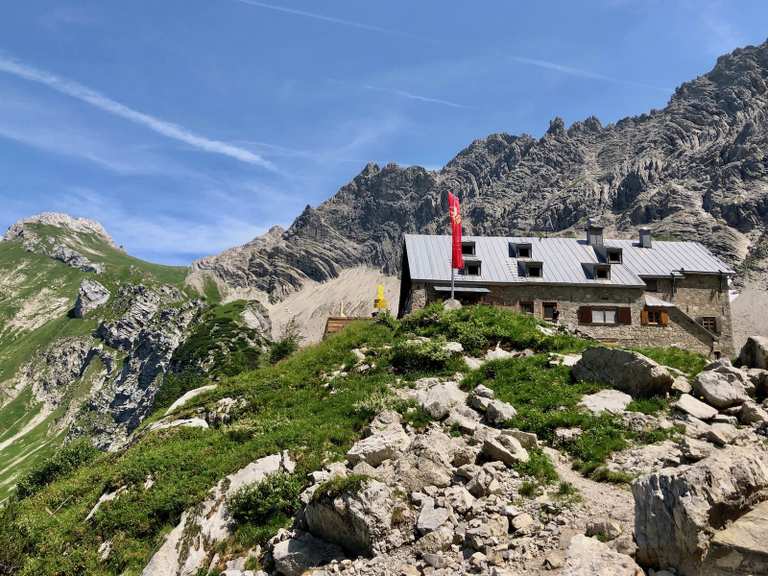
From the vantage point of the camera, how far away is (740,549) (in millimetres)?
7934

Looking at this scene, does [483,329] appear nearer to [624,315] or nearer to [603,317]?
[603,317]

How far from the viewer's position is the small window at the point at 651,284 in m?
46.2

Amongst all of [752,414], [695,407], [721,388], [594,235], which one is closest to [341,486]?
[695,407]

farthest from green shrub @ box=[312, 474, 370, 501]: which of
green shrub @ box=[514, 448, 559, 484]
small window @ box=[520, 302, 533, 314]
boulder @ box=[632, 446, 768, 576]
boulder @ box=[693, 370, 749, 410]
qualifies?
small window @ box=[520, 302, 533, 314]

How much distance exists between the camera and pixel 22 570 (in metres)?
15.6

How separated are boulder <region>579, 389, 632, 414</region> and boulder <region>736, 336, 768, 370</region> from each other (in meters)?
5.24

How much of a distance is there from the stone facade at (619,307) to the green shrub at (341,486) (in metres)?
31.1

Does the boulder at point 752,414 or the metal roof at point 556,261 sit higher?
the metal roof at point 556,261

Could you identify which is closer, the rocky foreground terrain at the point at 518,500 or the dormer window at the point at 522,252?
the rocky foreground terrain at the point at 518,500

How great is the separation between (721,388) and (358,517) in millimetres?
12465

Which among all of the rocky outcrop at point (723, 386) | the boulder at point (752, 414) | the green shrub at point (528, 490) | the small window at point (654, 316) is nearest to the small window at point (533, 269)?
the small window at point (654, 316)

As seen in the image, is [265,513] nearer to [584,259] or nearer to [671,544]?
[671,544]

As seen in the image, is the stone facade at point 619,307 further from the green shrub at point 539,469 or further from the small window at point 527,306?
the green shrub at point 539,469

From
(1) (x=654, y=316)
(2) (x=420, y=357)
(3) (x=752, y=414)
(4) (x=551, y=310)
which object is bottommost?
(3) (x=752, y=414)
